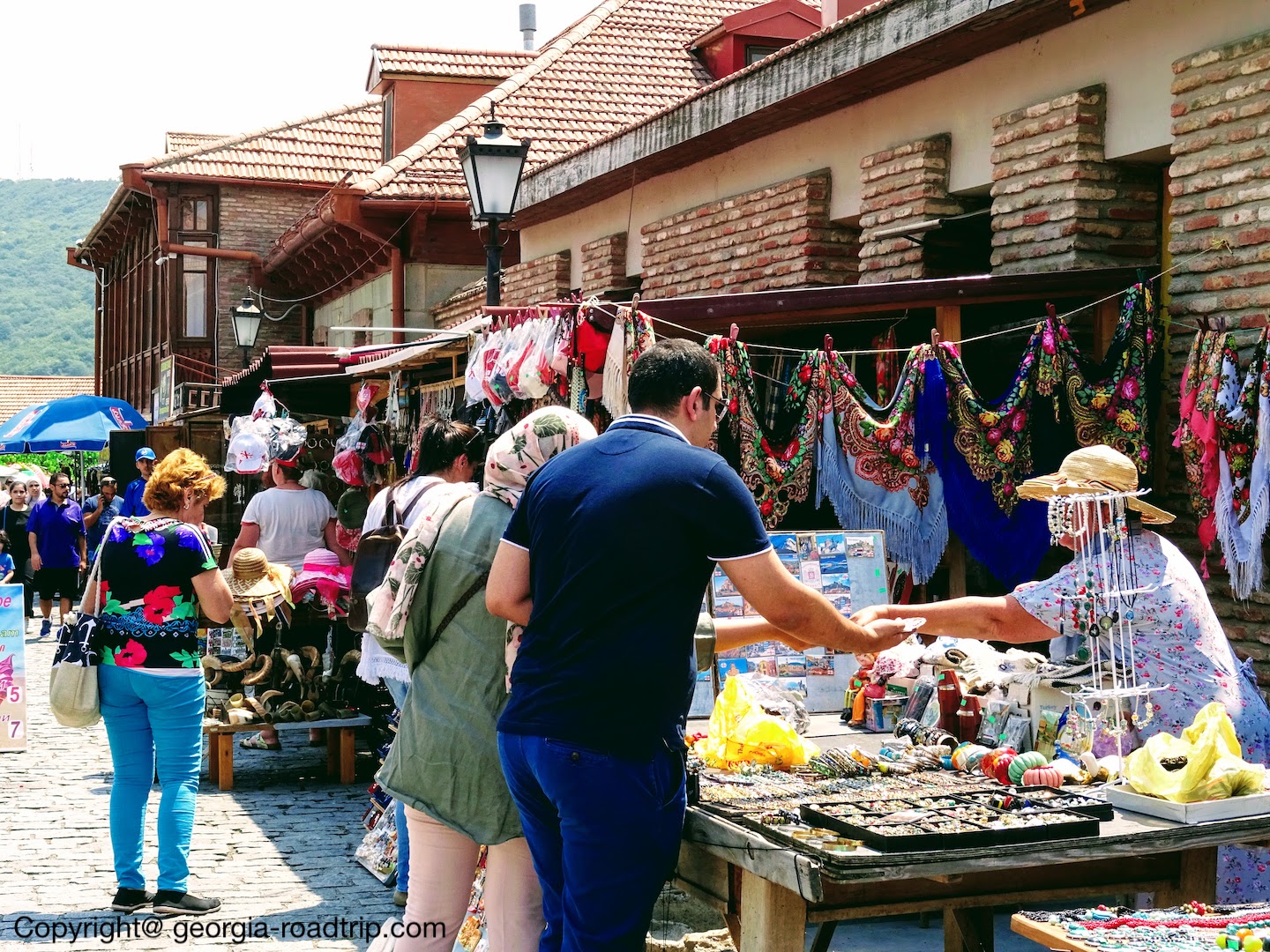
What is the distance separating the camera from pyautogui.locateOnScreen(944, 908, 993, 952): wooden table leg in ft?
13.4

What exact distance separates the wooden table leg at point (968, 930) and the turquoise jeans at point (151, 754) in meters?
3.24

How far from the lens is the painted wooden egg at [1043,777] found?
12.9 ft

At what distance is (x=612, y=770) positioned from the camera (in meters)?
3.44

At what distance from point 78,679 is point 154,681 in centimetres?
30

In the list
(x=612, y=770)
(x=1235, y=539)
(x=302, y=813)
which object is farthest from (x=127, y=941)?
(x=1235, y=539)

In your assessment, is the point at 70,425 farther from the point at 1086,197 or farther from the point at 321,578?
the point at 1086,197

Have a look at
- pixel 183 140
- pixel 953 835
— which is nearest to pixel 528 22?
pixel 183 140

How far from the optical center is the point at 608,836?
3432mm

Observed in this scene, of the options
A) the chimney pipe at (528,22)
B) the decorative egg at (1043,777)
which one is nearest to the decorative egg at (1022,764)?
the decorative egg at (1043,777)

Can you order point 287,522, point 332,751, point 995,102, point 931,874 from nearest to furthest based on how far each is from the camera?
1. point 931,874
2. point 995,102
3. point 332,751
4. point 287,522

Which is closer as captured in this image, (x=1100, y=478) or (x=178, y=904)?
(x=1100, y=478)

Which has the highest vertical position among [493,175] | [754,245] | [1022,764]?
[493,175]

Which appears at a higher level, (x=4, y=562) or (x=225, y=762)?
(x=4, y=562)

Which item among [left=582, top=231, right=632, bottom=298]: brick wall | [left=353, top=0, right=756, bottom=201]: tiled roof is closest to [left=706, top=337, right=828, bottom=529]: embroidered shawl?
[left=582, top=231, right=632, bottom=298]: brick wall
